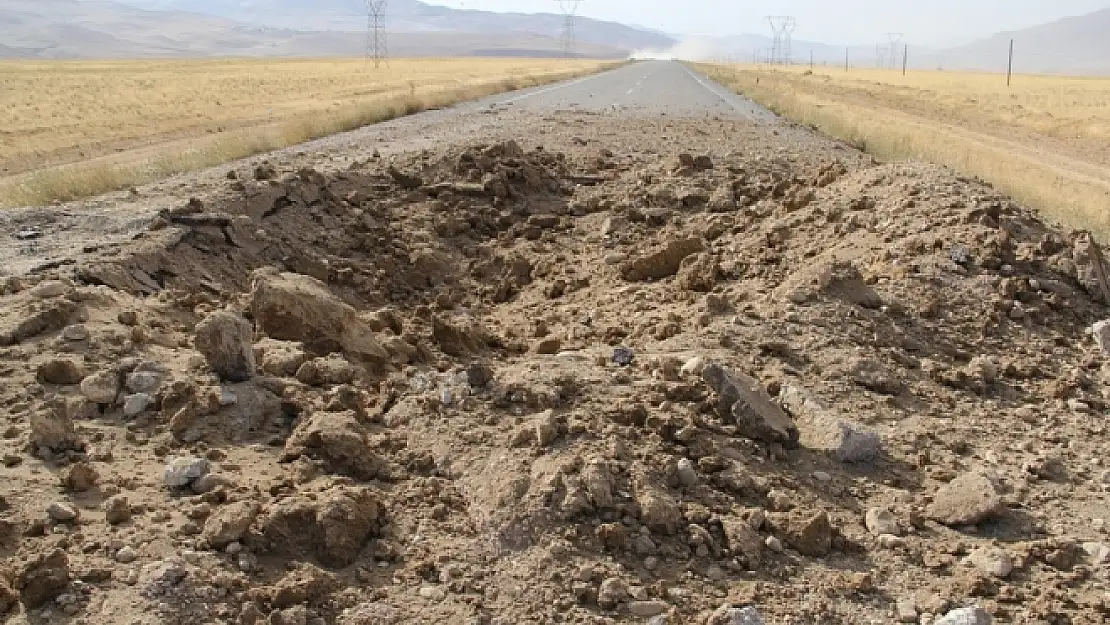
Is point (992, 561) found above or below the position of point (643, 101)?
below

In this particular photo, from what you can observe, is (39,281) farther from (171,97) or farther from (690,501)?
(171,97)

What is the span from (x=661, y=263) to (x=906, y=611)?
15.9ft

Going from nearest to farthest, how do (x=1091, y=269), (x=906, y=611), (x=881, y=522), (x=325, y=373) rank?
(x=906, y=611) → (x=881, y=522) → (x=325, y=373) → (x=1091, y=269)

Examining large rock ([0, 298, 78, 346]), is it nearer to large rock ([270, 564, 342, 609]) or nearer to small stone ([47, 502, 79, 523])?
small stone ([47, 502, 79, 523])

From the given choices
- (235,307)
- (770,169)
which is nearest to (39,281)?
(235,307)

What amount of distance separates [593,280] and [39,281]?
4.49 meters

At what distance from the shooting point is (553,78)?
46.1 meters

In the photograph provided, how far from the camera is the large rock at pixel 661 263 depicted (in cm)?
814

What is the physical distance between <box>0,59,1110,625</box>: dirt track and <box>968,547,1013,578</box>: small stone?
0.01 metres

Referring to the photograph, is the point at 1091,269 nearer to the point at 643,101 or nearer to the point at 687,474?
the point at 687,474

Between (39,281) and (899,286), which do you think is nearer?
(39,281)

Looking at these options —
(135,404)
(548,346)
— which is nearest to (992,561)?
(548,346)

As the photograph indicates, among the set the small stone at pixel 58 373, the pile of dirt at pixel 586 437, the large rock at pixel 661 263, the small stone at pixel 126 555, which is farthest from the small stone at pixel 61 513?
the large rock at pixel 661 263

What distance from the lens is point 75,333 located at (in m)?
5.12
